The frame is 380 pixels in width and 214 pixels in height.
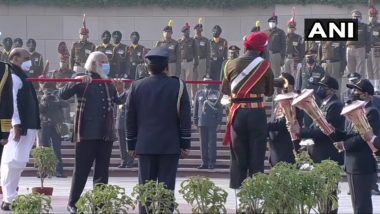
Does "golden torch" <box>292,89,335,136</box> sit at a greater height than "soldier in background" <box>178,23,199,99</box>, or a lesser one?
lesser

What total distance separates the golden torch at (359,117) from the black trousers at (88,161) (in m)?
2.72

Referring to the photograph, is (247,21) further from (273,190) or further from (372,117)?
(273,190)

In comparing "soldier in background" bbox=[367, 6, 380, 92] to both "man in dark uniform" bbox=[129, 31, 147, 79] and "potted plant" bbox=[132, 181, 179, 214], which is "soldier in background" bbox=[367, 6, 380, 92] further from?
"potted plant" bbox=[132, 181, 179, 214]

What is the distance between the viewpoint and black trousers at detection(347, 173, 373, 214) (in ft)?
46.6

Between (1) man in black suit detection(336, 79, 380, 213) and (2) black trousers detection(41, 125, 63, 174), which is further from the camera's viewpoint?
(2) black trousers detection(41, 125, 63, 174)

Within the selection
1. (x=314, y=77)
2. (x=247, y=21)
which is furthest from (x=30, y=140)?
(x=247, y=21)

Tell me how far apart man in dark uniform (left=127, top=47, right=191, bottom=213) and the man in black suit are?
6.03ft

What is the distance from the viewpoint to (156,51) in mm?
13438

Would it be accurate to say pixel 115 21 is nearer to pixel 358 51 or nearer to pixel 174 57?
pixel 174 57

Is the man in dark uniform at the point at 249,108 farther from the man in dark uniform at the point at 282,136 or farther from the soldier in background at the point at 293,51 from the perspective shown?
the soldier in background at the point at 293,51

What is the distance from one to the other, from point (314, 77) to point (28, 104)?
1127cm

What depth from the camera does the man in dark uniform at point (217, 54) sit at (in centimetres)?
2947

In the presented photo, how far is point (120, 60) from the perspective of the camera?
29.3m

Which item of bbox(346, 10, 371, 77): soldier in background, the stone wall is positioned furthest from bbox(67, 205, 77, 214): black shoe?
the stone wall
